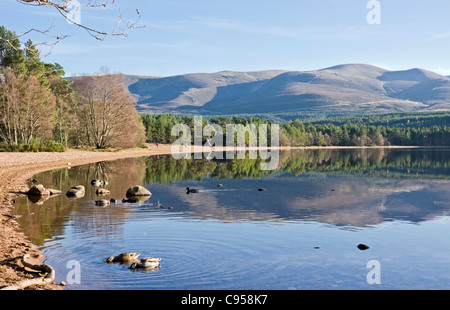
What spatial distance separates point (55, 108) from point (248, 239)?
7609cm

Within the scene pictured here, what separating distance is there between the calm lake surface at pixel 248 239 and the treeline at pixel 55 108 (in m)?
44.1

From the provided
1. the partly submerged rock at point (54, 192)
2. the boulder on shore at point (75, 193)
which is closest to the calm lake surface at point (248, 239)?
the boulder on shore at point (75, 193)

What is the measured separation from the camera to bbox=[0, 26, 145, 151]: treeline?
73.1m

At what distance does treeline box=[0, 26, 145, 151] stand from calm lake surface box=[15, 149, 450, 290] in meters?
44.1

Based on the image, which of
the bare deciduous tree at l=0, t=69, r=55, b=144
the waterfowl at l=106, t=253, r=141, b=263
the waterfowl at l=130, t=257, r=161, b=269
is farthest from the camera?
the bare deciduous tree at l=0, t=69, r=55, b=144

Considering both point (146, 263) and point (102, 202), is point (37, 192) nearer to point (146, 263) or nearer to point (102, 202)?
point (102, 202)

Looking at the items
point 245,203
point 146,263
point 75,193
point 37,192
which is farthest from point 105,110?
point 146,263

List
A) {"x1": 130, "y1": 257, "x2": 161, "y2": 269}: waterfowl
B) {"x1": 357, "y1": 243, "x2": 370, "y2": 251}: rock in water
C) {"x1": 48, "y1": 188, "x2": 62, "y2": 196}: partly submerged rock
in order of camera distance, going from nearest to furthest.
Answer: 1. {"x1": 130, "y1": 257, "x2": 161, "y2": 269}: waterfowl
2. {"x1": 357, "y1": 243, "x2": 370, "y2": 251}: rock in water
3. {"x1": 48, "y1": 188, "x2": 62, "y2": 196}: partly submerged rock

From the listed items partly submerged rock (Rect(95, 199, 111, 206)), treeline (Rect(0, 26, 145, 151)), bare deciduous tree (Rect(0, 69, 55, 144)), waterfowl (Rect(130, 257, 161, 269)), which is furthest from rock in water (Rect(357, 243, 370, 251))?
bare deciduous tree (Rect(0, 69, 55, 144))

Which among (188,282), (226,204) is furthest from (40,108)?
(188,282)

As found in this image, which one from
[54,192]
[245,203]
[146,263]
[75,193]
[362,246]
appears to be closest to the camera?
[146,263]

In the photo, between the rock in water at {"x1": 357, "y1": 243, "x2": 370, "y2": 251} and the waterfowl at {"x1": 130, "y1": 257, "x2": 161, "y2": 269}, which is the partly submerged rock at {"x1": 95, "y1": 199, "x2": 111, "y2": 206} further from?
the rock in water at {"x1": 357, "y1": 243, "x2": 370, "y2": 251}

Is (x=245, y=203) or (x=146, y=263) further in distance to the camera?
(x=245, y=203)

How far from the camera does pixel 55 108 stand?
8631cm
